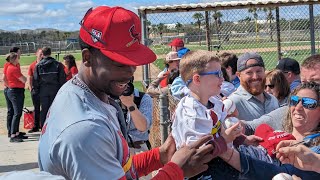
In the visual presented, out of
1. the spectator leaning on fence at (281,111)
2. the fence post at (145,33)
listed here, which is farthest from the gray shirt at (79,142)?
the fence post at (145,33)

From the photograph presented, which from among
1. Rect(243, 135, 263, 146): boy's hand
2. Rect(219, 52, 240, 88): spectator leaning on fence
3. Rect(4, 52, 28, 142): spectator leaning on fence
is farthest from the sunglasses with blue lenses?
Rect(4, 52, 28, 142): spectator leaning on fence

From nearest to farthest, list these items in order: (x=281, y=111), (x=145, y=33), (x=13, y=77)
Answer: (x=281, y=111)
(x=145, y=33)
(x=13, y=77)

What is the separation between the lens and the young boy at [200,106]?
3.08 meters

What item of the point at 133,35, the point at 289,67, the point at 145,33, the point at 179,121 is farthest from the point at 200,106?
the point at 145,33

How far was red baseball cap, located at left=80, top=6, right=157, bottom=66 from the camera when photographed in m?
2.04

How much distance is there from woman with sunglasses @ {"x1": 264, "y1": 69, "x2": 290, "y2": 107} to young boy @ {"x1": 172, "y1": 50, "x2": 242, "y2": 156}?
1527 mm

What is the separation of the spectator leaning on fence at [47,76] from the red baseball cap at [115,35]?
26.2 ft

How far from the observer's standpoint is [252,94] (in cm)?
432

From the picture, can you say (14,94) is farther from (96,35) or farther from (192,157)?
(96,35)

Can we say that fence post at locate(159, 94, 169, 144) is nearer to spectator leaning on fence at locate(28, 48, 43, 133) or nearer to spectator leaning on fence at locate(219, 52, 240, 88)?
spectator leaning on fence at locate(219, 52, 240, 88)

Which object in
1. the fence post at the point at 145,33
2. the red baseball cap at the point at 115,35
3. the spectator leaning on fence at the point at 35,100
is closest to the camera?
the red baseball cap at the point at 115,35

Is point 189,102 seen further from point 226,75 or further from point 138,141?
point 226,75

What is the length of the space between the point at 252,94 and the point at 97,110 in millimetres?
2544

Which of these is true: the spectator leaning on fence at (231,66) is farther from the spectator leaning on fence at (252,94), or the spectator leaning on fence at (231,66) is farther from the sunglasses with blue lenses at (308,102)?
the sunglasses with blue lenses at (308,102)
